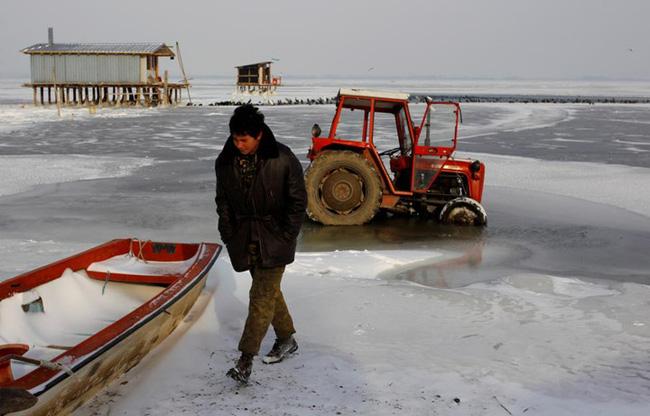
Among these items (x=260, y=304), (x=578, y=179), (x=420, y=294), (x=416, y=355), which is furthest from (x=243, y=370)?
(x=578, y=179)

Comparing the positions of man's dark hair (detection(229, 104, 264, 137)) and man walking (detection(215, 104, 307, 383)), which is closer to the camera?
man's dark hair (detection(229, 104, 264, 137))

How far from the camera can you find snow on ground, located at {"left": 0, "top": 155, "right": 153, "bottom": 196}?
13273 mm

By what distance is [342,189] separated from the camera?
9789 millimetres

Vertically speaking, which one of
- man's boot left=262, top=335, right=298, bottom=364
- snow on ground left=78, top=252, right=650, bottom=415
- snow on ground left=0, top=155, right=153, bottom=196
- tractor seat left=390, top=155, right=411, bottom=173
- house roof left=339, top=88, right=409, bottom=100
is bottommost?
snow on ground left=78, top=252, right=650, bottom=415

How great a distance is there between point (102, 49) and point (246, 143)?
4401cm

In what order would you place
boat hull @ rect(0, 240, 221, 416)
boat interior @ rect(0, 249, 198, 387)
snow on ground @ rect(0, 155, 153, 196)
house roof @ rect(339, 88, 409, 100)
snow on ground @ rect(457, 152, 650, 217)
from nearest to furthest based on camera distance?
1. boat hull @ rect(0, 240, 221, 416)
2. boat interior @ rect(0, 249, 198, 387)
3. house roof @ rect(339, 88, 409, 100)
4. snow on ground @ rect(457, 152, 650, 217)
5. snow on ground @ rect(0, 155, 153, 196)

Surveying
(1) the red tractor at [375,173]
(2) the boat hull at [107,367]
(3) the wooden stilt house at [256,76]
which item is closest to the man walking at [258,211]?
(2) the boat hull at [107,367]

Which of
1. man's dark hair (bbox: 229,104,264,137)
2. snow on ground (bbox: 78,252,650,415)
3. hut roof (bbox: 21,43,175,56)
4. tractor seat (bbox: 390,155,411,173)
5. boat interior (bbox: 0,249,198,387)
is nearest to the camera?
man's dark hair (bbox: 229,104,264,137)

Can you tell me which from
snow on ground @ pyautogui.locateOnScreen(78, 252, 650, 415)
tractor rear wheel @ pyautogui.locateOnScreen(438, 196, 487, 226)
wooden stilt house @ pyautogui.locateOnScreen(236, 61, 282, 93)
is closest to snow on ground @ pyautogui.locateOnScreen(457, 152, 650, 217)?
tractor rear wheel @ pyautogui.locateOnScreen(438, 196, 487, 226)

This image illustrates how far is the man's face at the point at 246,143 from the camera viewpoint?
4129 mm

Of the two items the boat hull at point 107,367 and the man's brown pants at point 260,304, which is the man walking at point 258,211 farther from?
the boat hull at point 107,367

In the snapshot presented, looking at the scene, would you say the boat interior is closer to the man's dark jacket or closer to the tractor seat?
the man's dark jacket

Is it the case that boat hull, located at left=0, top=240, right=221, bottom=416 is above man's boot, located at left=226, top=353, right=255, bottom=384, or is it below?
above

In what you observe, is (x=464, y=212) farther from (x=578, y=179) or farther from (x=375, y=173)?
(x=578, y=179)
